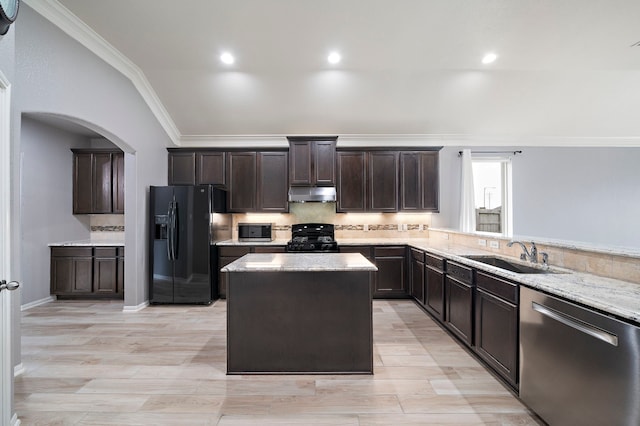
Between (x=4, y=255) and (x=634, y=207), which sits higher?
(x=634, y=207)

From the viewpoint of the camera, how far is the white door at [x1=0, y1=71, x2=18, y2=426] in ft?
5.61

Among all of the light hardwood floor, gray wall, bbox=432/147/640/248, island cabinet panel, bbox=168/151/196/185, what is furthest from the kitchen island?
gray wall, bbox=432/147/640/248

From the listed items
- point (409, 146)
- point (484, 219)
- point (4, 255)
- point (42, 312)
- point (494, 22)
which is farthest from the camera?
point (484, 219)

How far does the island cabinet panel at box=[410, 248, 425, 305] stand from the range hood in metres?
1.61

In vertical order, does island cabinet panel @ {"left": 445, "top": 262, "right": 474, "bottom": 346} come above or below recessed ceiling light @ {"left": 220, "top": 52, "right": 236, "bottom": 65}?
below

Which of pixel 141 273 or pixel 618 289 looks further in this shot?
pixel 141 273

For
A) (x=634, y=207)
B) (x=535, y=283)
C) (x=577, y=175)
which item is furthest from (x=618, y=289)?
(x=634, y=207)

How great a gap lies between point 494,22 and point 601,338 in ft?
10.3

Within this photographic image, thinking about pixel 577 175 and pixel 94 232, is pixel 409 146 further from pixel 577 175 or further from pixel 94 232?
pixel 94 232

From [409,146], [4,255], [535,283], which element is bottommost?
[535,283]

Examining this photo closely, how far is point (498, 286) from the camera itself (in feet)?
7.83

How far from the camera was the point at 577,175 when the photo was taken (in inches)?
211

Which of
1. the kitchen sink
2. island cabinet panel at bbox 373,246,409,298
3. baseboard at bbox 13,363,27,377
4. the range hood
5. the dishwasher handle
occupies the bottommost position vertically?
baseboard at bbox 13,363,27,377

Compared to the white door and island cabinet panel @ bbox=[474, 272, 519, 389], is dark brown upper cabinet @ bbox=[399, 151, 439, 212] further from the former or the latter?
the white door
